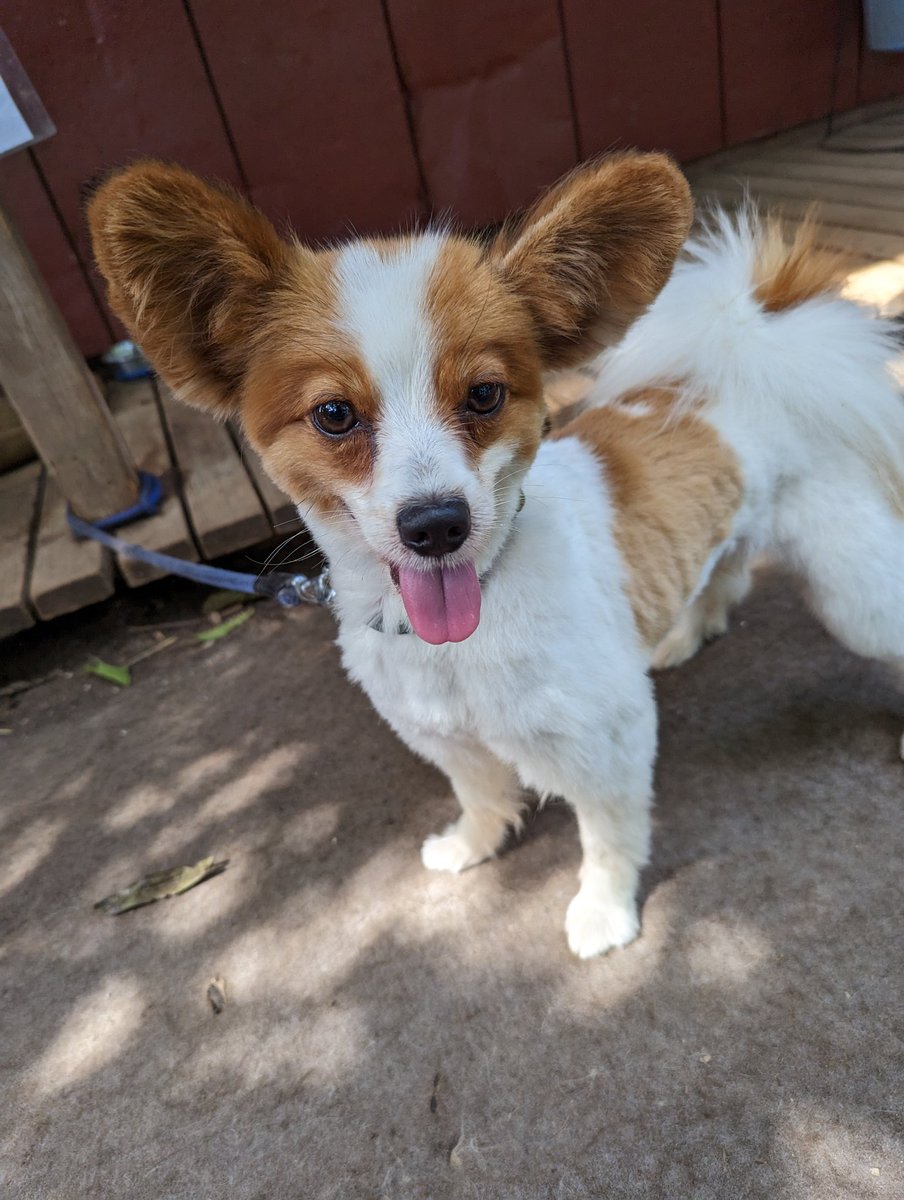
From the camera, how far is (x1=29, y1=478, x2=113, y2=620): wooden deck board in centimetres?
278

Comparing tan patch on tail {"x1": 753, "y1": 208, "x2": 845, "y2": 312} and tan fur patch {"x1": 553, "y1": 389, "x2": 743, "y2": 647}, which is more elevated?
tan patch on tail {"x1": 753, "y1": 208, "x2": 845, "y2": 312}

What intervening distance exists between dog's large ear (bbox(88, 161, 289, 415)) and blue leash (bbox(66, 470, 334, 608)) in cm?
55

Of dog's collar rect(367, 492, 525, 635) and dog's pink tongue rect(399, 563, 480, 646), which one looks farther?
dog's collar rect(367, 492, 525, 635)

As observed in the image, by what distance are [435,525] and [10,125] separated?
1.96 meters

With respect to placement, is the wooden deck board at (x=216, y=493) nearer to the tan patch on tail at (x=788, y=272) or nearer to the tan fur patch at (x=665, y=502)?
the tan fur patch at (x=665, y=502)

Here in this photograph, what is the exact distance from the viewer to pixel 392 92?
3.78 metres

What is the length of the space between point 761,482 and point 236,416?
1.18m

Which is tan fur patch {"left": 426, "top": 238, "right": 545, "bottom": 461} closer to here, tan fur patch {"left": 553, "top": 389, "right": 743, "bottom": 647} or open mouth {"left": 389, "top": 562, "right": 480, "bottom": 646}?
open mouth {"left": 389, "top": 562, "right": 480, "bottom": 646}

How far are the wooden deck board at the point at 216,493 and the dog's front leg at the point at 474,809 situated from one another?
54.7 inches

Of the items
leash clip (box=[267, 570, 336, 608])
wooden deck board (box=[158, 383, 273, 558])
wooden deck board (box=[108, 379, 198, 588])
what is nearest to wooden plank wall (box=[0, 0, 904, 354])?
wooden deck board (box=[108, 379, 198, 588])

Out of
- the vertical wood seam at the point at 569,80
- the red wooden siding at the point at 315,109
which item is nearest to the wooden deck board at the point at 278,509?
the red wooden siding at the point at 315,109

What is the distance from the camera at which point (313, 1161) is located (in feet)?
4.98

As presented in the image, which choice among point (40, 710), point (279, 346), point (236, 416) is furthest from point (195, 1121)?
point (40, 710)

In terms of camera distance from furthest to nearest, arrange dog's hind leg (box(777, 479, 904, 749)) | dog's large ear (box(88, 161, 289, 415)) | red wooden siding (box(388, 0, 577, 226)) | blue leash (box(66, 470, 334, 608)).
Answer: red wooden siding (box(388, 0, 577, 226))
blue leash (box(66, 470, 334, 608))
dog's hind leg (box(777, 479, 904, 749))
dog's large ear (box(88, 161, 289, 415))
